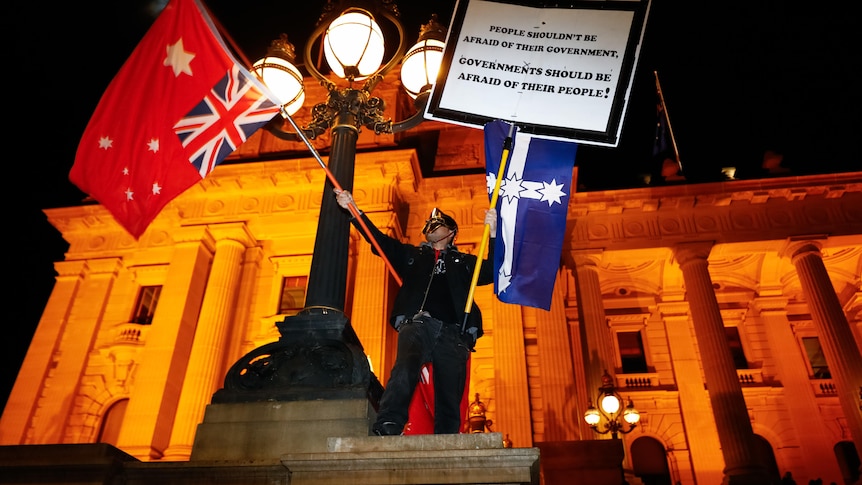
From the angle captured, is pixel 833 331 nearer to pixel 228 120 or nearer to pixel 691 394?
pixel 691 394

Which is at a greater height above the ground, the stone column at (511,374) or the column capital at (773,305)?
the column capital at (773,305)

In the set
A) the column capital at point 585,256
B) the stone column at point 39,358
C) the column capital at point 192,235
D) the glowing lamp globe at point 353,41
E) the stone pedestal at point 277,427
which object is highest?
the column capital at point 585,256

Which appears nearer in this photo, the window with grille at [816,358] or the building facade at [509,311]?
the building facade at [509,311]

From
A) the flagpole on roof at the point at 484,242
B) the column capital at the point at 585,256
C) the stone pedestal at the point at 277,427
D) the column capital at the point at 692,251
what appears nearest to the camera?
the stone pedestal at the point at 277,427

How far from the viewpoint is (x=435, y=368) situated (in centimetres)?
455

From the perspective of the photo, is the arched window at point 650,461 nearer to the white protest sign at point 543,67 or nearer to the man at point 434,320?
the white protest sign at point 543,67

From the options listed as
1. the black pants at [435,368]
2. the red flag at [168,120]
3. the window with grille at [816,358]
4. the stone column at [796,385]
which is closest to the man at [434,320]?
the black pants at [435,368]

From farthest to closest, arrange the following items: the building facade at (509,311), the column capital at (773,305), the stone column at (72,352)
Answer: the column capital at (773,305) < the stone column at (72,352) < the building facade at (509,311)

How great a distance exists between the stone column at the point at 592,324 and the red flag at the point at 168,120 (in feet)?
49.5

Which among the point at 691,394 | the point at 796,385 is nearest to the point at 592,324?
the point at 691,394

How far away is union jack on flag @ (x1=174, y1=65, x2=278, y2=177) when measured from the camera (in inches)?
237

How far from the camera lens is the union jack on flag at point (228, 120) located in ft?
19.7

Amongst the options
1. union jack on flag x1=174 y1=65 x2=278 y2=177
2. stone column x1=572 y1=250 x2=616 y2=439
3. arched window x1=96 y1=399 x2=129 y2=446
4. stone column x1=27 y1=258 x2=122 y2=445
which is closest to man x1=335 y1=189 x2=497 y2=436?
union jack on flag x1=174 y1=65 x2=278 y2=177

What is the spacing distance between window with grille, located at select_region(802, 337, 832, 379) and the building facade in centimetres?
10
